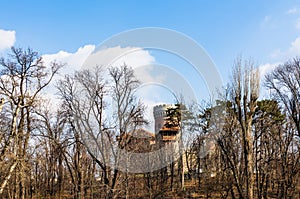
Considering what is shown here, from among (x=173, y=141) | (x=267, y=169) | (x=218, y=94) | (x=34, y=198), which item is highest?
(x=218, y=94)

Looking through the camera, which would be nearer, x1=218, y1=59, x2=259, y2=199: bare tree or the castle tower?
x1=218, y1=59, x2=259, y2=199: bare tree

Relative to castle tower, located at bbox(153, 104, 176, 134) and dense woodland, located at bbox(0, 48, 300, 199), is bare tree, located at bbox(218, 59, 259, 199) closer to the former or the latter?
dense woodland, located at bbox(0, 48, 300, 199)

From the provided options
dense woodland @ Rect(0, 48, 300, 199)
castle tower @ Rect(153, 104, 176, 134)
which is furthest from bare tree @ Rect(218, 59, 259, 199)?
castle tower @ Rect(153, 104, 176, 134)

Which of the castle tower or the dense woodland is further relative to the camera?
the castle tower

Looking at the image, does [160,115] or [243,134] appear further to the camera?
[160,115]

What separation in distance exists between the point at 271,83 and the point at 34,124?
16.6 meters

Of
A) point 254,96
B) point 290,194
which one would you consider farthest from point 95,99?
point 290,194

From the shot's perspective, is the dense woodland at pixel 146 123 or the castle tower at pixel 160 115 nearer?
the dense woodland at pixel 146 123

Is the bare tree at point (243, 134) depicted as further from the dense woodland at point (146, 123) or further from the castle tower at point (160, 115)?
the castle tower at point (160, 115)

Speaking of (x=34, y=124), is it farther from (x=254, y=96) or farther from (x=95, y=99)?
(x=254, y=96)

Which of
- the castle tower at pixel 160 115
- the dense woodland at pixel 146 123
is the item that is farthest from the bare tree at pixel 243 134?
the castle tower at pixel 160 115

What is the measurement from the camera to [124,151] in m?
24.1

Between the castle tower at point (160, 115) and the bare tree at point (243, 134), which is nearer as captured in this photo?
the bare tree at point (243, 134)

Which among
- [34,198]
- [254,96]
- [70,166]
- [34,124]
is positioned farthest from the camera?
[34,198]
